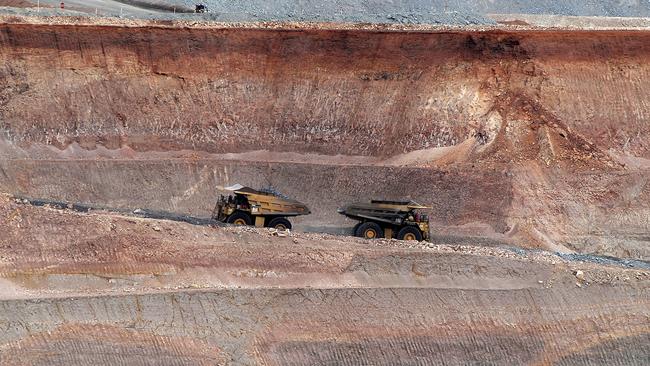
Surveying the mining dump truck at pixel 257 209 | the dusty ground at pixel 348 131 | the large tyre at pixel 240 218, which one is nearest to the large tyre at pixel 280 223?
the mining dump truck at pixel 257 209

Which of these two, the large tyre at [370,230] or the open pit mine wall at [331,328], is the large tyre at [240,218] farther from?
the open pit mine wall at [331,328]

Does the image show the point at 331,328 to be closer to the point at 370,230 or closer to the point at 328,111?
the point at 370,230

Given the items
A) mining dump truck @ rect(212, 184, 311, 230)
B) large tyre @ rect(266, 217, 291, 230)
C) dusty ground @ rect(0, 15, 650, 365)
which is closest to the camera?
mining dump truck @ rect(212, 184, 311, 230)

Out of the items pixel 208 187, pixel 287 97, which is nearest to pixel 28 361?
pixel 208 187

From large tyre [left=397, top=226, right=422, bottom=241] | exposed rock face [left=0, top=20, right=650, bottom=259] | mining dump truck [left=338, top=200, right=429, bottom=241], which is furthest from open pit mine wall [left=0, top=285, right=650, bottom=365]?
exposed rock face [left=0, top=20, right=650, bottom=259]

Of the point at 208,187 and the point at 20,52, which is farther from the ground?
the point at 20,52

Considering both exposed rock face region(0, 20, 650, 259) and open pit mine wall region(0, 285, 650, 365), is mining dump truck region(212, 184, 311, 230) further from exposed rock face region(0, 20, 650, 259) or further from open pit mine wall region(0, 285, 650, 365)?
open pit mine wall region(0, 285, 650, 365)

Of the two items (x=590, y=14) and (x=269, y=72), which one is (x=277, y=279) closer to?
(x=269, y=72)
